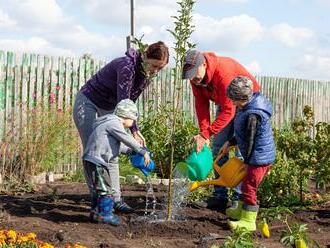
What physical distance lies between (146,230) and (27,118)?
15.3 ft

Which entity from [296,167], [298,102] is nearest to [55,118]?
[296,167]

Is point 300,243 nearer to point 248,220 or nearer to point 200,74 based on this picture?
point 248,220

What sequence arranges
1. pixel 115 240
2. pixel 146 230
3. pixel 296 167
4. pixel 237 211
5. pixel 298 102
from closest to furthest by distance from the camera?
pixel 115 240 < pixel 146 230 < pixel 237 211 < pixel 296 167 < pixel 298 102

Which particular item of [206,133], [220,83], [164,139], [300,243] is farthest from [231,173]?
[164,139]

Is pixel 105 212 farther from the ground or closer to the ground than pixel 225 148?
closer to the ground

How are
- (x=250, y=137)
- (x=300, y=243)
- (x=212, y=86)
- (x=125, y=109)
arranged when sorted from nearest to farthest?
1. (x=300, y=243)
2. (x=250, y=137)
3. (x=125, y=109)
4. (x=212, y=86)

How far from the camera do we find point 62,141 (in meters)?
9.91

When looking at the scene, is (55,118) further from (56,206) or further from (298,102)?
(298,102)

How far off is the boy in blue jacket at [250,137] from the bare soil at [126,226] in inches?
9.5

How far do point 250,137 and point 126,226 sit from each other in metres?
1.24

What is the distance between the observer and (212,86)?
6055 millimetres

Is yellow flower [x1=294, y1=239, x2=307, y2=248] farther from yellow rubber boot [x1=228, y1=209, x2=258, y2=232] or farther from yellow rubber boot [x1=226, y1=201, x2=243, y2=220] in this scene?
yellow rubber boot [x1=226, y1=201, x2=243, y2=220]

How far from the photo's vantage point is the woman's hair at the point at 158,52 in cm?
558

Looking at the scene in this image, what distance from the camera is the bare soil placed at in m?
5.01
